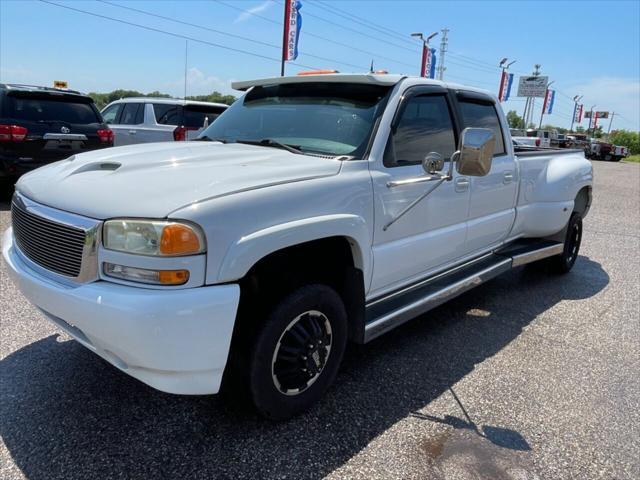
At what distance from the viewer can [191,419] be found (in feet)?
8.79

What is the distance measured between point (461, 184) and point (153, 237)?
2402mm

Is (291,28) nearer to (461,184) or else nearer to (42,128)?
(42,128)

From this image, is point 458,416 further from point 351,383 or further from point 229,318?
point 229,318

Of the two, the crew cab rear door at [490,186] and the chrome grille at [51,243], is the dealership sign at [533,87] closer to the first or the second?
the crew cab rear door at [490,186]

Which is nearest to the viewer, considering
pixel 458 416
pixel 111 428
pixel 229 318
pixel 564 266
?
pixel 229 318

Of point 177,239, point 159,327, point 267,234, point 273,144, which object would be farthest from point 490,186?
point 159,327

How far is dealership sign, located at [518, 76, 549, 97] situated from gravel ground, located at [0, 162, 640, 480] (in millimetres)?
61032

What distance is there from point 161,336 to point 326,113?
6.04 ft

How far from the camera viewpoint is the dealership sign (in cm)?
5775

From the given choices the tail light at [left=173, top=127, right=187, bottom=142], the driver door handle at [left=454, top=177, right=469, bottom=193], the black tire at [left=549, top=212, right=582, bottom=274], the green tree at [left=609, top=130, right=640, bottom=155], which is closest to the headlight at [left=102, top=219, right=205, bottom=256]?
the driver door handle at [left=454, top=177, right=469, bottom=193]

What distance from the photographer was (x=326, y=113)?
3.22 meters

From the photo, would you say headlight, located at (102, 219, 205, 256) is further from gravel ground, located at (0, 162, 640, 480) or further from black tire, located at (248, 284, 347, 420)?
gravel ground, located at (0, 162, 640, 480)

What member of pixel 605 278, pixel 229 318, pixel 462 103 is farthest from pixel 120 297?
pixel 605 278

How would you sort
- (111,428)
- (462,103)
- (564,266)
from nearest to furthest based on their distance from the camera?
(111,428), (462,103), (564,266)
